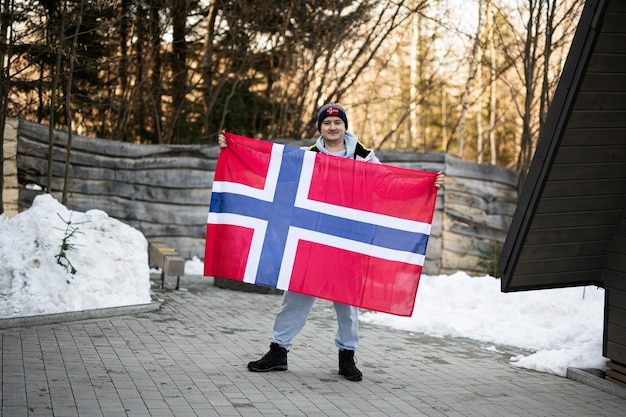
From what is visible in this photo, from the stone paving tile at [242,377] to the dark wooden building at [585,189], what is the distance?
866 mm

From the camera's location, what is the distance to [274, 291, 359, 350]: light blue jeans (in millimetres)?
6223

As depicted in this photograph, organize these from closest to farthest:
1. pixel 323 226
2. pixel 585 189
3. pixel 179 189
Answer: pixel 585 189 → pixel 323 226 → pixel 179 189

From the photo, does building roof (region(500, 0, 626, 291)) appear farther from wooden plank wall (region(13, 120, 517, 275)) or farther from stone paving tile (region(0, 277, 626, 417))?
wooden plank wall (region(13, 120, 517, 275))

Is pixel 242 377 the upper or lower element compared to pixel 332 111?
lower

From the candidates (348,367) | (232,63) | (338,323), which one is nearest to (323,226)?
(338,323)

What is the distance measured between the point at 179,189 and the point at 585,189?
8.62 m

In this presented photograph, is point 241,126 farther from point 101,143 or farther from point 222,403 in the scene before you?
point 222,403

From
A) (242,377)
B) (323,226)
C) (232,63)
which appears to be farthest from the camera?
(232,63)

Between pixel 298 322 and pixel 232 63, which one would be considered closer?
pixel 298 322

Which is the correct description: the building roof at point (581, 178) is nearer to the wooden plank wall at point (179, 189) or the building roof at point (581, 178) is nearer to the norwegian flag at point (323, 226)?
the norwegian flag at point (323, 226)

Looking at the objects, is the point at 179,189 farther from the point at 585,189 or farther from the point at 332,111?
the point at 585,189

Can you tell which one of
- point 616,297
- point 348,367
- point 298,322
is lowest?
point 348,367

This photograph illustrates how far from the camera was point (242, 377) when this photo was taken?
6.02 m

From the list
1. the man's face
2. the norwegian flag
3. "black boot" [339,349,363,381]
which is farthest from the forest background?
"black boot" [339,349,363,381]
